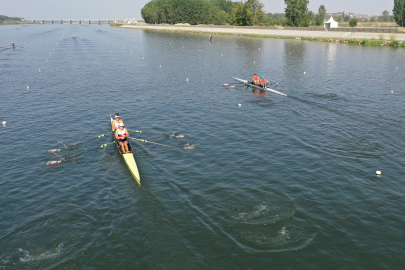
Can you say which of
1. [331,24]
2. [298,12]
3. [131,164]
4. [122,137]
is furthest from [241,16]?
[131,164]

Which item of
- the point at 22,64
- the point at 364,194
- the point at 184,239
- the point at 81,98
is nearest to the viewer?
the point at 184,239

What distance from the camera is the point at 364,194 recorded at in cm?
2025

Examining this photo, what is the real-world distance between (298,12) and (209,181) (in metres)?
157

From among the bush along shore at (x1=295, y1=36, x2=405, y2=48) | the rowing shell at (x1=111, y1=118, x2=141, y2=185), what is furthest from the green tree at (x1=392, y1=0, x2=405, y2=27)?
the rowing shell at (x1=111, y1=118, x2=141, y2=185)

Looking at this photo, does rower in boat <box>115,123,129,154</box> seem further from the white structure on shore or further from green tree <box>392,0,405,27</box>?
green tree <box>392,0,405,27</box>

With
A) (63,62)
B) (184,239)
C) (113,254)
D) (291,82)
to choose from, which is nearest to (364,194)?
(184,239)

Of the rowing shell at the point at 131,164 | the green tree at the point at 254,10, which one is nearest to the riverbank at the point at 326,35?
the green tree at the point at 254,10

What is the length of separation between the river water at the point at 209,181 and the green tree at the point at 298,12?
127 metres

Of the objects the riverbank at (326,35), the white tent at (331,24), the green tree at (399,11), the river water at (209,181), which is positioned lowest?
the river water at (209,181)

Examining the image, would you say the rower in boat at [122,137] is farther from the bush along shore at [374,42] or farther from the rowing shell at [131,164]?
the bush along shore at [374,42]

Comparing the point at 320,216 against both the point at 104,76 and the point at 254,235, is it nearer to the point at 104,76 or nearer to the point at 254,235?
the point at 254,235

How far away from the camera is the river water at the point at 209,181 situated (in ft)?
51.1

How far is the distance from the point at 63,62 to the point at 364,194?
226 feet

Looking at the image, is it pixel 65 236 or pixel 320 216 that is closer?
pixel 65 236
